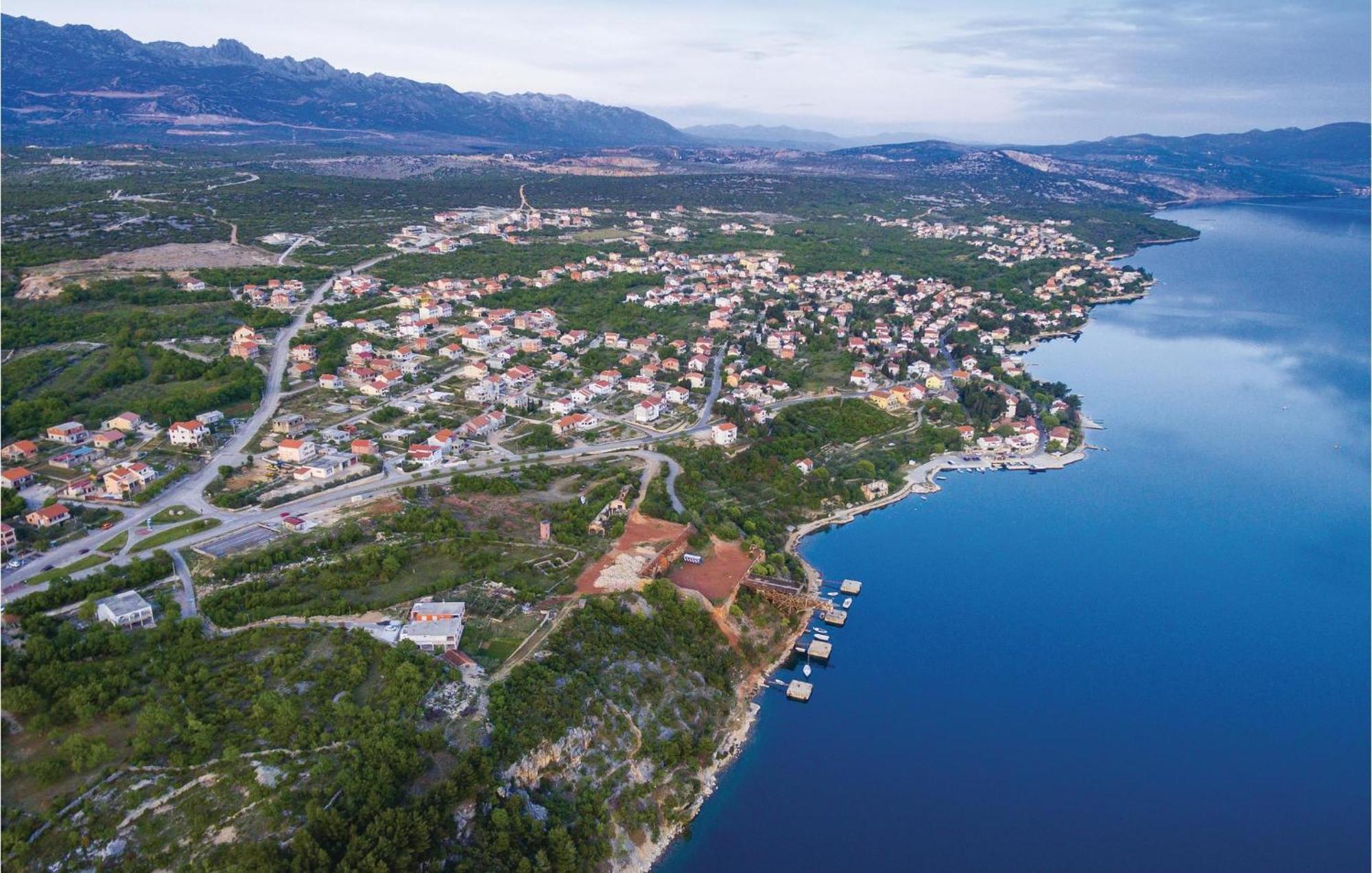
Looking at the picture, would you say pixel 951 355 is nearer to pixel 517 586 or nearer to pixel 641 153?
pixel 517 586

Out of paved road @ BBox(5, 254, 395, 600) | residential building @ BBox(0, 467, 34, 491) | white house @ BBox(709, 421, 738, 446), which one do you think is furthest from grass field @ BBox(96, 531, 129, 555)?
white house @ BBox(709, 421, 738, 446)

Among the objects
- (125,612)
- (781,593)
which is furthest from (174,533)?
(781,593)

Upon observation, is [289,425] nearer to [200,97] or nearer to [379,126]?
[200,97]

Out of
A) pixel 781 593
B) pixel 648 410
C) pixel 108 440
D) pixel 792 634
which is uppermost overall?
pixel 108 440

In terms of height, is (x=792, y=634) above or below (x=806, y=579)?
below

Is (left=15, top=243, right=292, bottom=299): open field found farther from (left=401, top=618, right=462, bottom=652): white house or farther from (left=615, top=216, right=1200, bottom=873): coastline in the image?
(left=615, top=216, right=1200, bottom=873): coastline

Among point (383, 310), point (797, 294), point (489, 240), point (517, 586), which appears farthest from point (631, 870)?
point (489, 240)

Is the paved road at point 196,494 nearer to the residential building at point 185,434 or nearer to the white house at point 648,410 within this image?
the residential building at point 185,434
